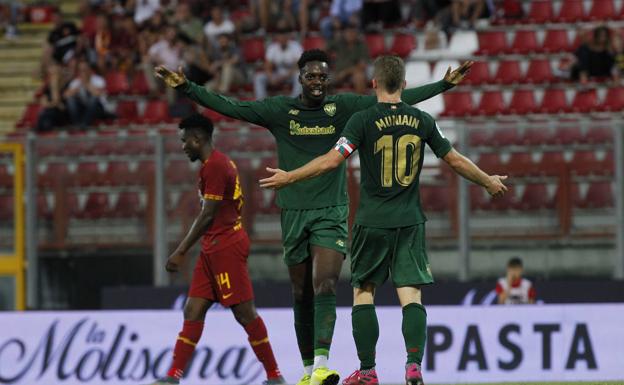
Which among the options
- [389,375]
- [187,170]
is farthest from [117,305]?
[389,375]

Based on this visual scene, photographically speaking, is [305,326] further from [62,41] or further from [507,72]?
Answer: [62,41]

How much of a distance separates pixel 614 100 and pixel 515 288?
4535 mm

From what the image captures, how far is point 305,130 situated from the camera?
957 cm

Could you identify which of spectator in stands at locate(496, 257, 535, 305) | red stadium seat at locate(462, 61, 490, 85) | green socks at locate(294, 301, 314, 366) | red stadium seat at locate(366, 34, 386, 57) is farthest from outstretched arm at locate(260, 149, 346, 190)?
red stadium seat at locate(366, 34, 386, 57)

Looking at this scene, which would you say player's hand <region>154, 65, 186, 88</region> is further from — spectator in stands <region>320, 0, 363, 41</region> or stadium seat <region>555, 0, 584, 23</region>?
stadium seat <region>555, 0, 584, 23</region>

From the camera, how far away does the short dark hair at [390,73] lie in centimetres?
859

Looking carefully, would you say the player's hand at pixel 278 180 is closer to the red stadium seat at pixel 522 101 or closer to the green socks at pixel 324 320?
the green socks at pixel 324 320

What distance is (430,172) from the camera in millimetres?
14961

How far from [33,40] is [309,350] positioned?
51.2ft

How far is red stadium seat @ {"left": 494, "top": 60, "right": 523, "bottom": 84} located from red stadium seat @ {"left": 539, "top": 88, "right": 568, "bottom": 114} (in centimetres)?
74

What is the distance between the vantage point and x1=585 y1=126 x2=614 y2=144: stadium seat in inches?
578

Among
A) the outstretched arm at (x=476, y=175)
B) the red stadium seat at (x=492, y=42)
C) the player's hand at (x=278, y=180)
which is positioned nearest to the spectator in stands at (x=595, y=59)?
the red stadium seat at (x=492, y=42)

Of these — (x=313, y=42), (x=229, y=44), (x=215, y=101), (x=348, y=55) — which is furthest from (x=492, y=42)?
(x=215, y=101)

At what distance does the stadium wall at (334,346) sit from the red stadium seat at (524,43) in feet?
24.6
